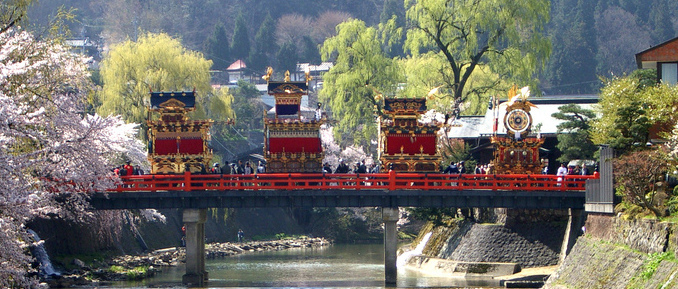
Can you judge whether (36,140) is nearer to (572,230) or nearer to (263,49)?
(572,230)

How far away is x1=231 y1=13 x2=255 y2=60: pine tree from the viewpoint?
128m

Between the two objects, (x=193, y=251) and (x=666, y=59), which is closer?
(x=666, y=59)

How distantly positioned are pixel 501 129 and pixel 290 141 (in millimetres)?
13243

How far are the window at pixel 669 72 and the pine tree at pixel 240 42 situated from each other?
299 feet

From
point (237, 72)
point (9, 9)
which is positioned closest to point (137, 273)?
point (9, 9)

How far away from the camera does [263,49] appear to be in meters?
129

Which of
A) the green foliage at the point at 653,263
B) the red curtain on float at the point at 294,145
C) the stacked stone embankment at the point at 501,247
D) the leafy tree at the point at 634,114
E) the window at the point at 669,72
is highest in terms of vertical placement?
→ the window at the point at 669,72

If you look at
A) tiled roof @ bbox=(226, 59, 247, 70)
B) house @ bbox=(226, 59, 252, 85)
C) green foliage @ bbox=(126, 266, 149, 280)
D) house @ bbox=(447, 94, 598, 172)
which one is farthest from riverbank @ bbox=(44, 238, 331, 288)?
tiled roof @ bbox=(226, 59, 247, 70)

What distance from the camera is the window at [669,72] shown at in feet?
136

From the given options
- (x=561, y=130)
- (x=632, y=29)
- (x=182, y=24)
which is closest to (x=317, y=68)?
(x=182, y=24)

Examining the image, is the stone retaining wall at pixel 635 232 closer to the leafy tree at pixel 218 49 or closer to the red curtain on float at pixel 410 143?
the red curtain on float at pixel 410 143

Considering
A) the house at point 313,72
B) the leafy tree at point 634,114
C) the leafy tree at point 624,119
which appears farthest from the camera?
the house at point 313,72

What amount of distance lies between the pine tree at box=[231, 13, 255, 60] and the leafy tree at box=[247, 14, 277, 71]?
123 cm

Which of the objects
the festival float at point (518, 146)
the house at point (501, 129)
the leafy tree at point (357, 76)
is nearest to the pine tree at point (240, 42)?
the leafy tree at point (357, 76)
